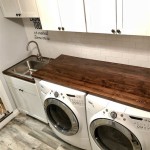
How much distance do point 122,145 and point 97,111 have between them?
425mm

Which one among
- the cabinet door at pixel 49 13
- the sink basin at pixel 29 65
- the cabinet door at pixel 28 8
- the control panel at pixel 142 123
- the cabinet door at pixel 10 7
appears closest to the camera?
the control panel at pixel 142 123

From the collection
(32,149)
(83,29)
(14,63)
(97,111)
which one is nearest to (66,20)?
(83,29)

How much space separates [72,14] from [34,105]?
1.36m

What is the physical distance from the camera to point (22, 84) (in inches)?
91.9

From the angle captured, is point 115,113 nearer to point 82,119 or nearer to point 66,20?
point 82,119

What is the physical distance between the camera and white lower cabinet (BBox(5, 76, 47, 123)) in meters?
2.30

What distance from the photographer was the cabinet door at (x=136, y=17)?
1370 mm

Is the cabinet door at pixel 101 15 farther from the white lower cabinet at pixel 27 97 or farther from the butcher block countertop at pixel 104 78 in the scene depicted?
the white lower cabinet at pixel 27 97

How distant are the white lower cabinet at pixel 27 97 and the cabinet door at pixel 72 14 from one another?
88 cm

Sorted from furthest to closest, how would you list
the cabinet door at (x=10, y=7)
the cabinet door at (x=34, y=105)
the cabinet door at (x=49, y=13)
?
the cabinet door at (x=34, y=105) < the cabinet door at (x=10, y=7) < the cabinet door at (x=49, y=13)

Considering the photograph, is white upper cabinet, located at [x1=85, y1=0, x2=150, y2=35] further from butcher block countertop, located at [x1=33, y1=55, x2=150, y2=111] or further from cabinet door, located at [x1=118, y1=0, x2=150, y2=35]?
butcher block countertop, located at [x1=33, y1=55, x2=150, y2=111]

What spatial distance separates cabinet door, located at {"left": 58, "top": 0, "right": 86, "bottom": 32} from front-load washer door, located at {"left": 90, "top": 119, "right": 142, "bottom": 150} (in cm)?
92

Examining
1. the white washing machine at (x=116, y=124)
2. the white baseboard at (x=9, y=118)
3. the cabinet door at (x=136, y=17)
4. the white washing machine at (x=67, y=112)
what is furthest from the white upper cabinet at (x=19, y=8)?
the white baseboard at (x=9, y=118)

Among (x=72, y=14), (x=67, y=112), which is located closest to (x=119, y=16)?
(x=72, y=14)
